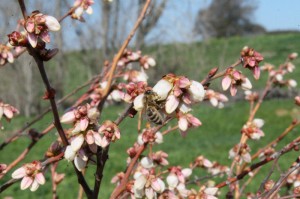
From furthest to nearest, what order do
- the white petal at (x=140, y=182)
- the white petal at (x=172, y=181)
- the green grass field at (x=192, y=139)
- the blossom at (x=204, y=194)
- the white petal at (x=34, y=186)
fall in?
the green grass field at (x=192, y=139) < the white petal at (x=172, y=181) < the blossom at (x=204, y=194) < the white petal at (x=140, y=182) < the white petal at (x=34, y=186)

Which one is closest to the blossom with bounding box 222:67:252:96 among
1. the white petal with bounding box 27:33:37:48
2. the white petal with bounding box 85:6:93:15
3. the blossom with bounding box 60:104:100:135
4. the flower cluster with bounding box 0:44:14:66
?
the blossom with bounding box 60:104:100:135

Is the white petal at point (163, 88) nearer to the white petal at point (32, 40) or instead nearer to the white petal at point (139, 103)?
the white petal at point (139, 103)

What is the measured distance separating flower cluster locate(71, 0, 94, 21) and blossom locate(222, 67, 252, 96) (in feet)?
2.78

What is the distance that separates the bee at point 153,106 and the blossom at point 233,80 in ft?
0.61

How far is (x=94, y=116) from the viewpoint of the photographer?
1086mm

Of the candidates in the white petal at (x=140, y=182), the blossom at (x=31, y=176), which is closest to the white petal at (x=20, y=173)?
the blossom at (x=31, y=176)

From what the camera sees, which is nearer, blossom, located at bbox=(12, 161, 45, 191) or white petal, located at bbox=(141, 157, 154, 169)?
blossom, located at bbox=(12, 161, 45, 191)

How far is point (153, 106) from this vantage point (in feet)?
3.57

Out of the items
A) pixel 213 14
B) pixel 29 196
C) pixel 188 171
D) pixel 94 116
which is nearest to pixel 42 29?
pixel 94 116

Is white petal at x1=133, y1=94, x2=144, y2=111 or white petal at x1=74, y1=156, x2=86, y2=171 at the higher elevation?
white petal at x1=133, y1=94, x2=144, y2=111

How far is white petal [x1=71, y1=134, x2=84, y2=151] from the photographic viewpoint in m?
1.08

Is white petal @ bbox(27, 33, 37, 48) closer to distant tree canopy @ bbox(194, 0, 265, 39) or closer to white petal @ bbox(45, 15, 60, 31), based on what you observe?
white petal @ bbox(45, 15, 60, 31)

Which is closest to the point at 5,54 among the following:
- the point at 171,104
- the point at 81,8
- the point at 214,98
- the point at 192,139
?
the point at 81,8

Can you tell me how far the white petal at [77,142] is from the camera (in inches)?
42.6
